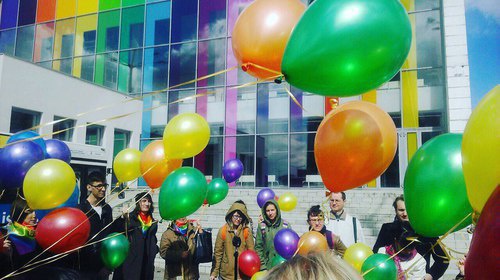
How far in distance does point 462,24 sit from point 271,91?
7.16 metres

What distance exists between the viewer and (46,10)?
19.9 m

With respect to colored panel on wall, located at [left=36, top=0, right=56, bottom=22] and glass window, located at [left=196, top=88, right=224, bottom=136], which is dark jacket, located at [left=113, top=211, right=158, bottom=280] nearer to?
glass window, located at [left=196, top=88, right=224, bottom=136]

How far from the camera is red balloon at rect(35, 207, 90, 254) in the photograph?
3012 mm

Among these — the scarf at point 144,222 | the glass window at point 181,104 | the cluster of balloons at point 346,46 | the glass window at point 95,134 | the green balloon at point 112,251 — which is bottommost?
the green balloon at point 112,251

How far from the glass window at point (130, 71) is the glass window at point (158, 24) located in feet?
2.96

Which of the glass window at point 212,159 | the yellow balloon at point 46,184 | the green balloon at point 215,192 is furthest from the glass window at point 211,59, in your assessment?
the yellow balloon at point 46,184

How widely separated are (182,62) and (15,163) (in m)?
14.5

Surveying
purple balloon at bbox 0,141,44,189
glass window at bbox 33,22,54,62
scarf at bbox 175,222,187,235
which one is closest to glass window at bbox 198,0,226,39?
glass window at bbox 33,22,54,62

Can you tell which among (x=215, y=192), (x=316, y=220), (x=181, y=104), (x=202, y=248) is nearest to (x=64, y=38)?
(x=181, y=104)

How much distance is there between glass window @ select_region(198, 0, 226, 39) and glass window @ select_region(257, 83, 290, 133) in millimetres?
3228

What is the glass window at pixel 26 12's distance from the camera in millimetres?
20094

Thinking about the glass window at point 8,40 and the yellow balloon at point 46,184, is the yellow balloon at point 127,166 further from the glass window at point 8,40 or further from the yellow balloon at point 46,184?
the glass window at point 8,40

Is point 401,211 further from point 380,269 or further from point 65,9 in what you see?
point 65,9

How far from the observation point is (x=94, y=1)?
758 inches
